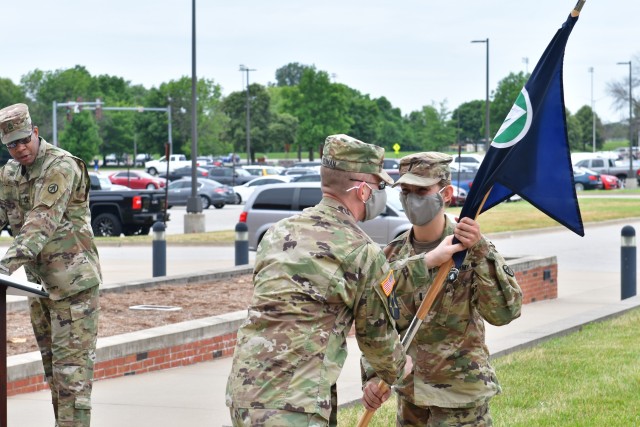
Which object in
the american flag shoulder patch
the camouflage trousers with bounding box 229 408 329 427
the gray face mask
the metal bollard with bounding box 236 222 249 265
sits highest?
the gray face mask

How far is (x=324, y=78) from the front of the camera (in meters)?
92.6

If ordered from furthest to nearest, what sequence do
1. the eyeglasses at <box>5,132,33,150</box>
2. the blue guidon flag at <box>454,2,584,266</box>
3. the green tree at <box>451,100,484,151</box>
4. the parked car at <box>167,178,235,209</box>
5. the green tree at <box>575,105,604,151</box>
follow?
the green tree at <box>451,100,484,151</box> → the green tree at <box>575,105,604,151</box> → the parked car at <box>167,178,235,209</box> → the eyeglasses at <box>5,132,33,150</box> → the blue guidon flag at <box>454,2,584,266</box>

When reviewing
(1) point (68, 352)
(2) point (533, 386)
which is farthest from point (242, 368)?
(2) point (533, 386)

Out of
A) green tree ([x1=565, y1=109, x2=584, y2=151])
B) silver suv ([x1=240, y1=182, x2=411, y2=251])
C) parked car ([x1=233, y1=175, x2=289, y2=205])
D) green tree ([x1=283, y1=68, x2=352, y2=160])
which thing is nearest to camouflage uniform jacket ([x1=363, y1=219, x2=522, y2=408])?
silver suv ([x1=240, y1=182, x2=411, y2=251])

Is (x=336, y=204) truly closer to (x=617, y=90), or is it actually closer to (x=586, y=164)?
(x=586, y=164)

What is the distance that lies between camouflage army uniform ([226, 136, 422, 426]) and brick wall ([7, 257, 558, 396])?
522 cm

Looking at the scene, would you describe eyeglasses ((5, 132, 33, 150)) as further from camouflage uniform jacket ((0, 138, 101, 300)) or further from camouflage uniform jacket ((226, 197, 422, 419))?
camouflage uniform jacket ((226, 197, 422, 419))

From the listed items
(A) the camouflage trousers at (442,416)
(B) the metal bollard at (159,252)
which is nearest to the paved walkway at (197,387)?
(A) the camouflage trousers at (442,416)

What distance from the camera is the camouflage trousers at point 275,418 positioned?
4.02m

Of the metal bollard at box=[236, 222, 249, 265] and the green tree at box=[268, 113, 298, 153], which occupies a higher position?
the green tree at box=[268, 113, 298, 153]

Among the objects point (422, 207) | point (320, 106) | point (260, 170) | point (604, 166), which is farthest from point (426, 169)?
point (320, 106)

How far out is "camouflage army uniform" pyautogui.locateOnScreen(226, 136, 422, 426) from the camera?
4.07m

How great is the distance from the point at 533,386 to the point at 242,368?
17.5ft

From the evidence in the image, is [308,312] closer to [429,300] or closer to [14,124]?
[429,300]
